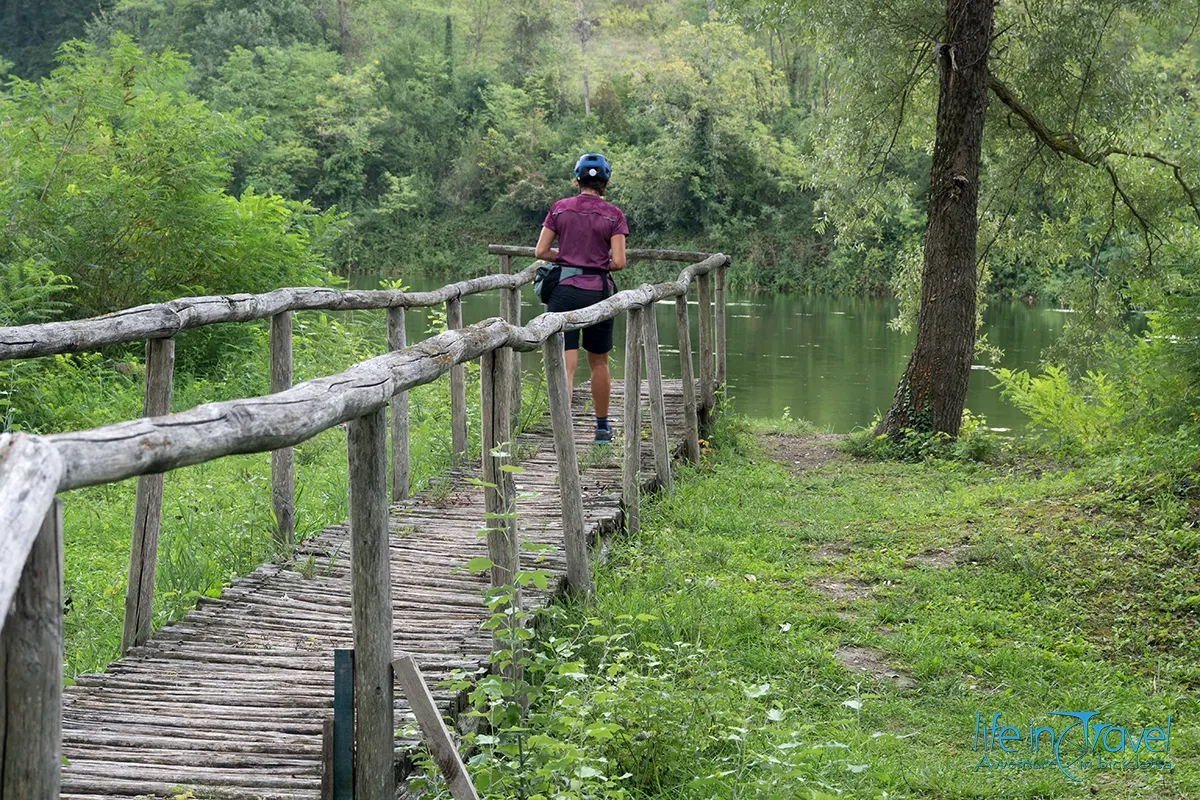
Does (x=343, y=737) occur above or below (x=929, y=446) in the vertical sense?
above

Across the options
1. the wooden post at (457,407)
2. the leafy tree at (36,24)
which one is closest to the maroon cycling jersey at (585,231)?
the wooden post at (457,407)

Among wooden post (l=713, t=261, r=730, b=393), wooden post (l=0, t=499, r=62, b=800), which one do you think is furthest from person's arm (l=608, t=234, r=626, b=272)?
wooden post (l=0, t=499, r=62, b=800)

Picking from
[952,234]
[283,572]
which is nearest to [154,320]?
[283,572]

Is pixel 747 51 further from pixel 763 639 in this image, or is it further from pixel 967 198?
pixel 763 639

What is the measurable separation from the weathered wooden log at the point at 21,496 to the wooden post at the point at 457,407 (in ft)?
19.7

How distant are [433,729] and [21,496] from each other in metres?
1.68

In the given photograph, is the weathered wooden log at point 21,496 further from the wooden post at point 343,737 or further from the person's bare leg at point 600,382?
the person's bare leg at point 600,382

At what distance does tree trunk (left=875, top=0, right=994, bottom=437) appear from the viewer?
415 inches

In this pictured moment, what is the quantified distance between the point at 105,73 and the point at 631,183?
30816 millimetres

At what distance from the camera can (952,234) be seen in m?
10.6

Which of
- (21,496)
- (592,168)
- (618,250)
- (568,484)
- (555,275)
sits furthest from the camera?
(555,275)

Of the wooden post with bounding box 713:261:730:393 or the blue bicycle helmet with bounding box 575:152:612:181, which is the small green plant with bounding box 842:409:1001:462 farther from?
the blue bicycle helmet with bounding box 575:152:612:181

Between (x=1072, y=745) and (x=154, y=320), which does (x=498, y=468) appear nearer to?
(x=154, y=320)

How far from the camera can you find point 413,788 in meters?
3.38
